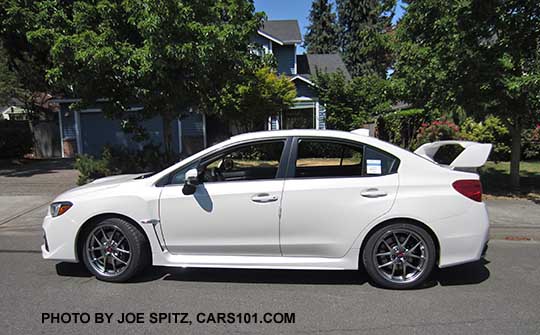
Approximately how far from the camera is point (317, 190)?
353cm

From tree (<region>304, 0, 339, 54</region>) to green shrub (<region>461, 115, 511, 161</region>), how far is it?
31426mm

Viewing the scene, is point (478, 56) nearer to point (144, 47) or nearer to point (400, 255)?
point (400, 255)

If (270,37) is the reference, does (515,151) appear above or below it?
below

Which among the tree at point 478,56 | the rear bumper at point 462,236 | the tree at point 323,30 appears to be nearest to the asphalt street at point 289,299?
the rear bumper at point 462,236

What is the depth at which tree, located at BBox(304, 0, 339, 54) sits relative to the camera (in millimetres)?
41938

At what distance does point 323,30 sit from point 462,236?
42.8 metres

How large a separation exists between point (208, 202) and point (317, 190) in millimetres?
1116

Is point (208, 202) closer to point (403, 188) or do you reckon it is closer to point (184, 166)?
point (184, 166)

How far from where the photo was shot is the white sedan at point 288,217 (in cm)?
351

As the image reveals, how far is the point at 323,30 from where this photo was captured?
139ft

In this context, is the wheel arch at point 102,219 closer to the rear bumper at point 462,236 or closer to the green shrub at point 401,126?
the rear bumper at point 462,236

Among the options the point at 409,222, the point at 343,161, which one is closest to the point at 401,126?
the point at 343,161

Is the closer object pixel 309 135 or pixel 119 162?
pixel 309 135

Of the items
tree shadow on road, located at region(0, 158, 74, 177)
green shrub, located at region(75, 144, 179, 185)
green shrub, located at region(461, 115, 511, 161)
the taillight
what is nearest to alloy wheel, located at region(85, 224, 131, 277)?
the taillight
